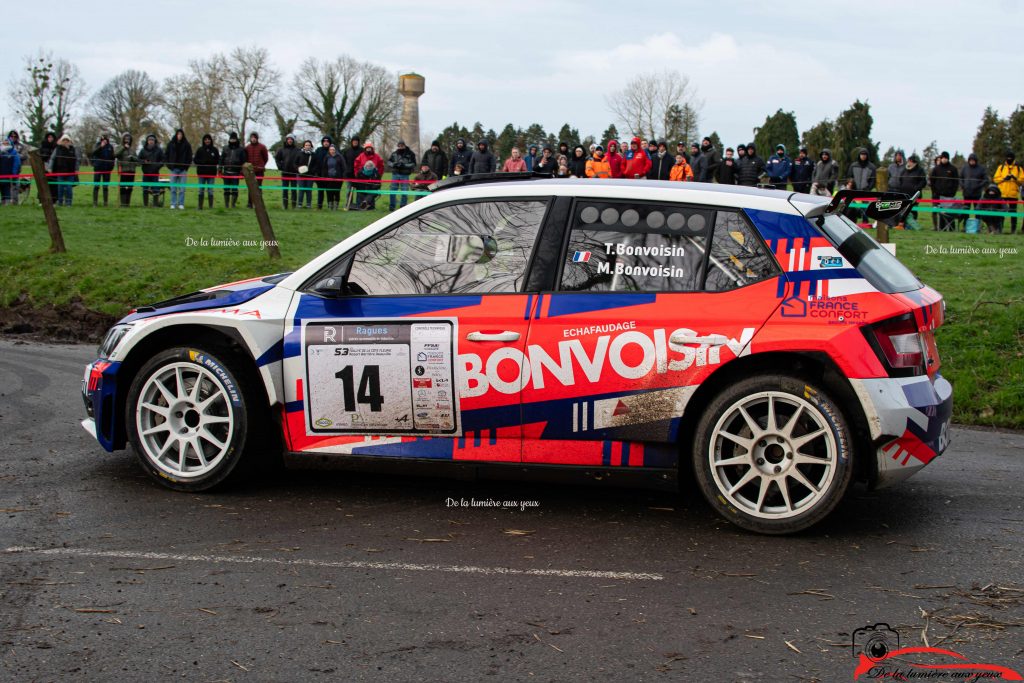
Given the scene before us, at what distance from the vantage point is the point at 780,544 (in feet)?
16.9

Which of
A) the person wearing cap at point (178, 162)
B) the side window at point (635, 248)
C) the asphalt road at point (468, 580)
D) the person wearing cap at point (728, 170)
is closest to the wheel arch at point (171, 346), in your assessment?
the asphalt road at point (468, 580)

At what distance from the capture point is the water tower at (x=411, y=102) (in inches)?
2058

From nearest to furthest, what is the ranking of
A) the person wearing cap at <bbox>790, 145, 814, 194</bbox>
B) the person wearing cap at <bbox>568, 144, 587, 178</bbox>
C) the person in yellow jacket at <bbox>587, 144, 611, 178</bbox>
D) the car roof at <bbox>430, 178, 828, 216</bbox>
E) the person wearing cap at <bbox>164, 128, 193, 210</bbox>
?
the car roof at <bbox>430, 178, 828, 216</bbox> < the person in yellow jacket at <bbox>587, 144, 611, 178</bbox> < the person wearing cap at <bbox>790, 145, 814, 194</bbox> < the person wearing cap at <bbox>568, 144, 587, 178</bbox> < the person wearing cap at <bbox>164, 128, 193, 210</bbox>

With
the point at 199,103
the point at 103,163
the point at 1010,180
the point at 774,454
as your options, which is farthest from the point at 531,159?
the point at 199,103

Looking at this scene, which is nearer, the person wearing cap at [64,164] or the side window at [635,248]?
the side window at [635,248]

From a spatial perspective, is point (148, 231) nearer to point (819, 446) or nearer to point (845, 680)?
point (819, 446)

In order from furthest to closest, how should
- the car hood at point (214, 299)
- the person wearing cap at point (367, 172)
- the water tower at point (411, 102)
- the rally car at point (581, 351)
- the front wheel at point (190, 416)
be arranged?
the water tower at point (411, 102)
the person wearing cap at point (367, 172)
the car hood at point (214, 299)
the front wheel at point (190, 416)
the rally car at point (581, 351)

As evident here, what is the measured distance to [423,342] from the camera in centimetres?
549

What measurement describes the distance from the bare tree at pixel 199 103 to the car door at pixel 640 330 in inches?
3022

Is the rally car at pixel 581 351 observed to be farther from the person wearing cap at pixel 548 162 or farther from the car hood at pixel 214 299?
the person wearing cap at pixel 548 162

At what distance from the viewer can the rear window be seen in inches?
206

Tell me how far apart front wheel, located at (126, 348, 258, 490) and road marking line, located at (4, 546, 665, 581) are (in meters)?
0.99

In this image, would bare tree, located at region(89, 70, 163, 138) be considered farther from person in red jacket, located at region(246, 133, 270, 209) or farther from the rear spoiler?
the rear spoiler

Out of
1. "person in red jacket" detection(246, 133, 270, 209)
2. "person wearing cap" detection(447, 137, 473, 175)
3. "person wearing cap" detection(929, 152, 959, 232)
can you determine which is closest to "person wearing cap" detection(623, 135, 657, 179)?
"person wearing cap" detection(447, 137, 473, 175)
